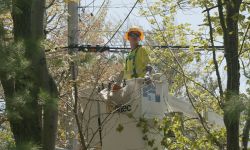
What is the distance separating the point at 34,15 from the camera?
186 inches

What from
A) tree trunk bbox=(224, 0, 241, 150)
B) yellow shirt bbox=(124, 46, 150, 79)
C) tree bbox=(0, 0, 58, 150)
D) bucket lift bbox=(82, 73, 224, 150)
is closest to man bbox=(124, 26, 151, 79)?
yellow shirt bbox=(124, 46, 150, 79)

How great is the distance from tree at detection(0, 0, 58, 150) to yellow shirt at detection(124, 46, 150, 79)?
197 centimetres

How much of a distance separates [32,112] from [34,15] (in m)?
0.99

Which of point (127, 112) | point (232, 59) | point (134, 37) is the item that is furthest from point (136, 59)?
point (232, 59)

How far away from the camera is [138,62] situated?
257 inches

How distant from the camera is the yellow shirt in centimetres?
652

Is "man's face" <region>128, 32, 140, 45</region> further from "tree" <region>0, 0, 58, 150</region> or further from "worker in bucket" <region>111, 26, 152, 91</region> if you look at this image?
"tree" <region>0, 0, 58, 150</region>

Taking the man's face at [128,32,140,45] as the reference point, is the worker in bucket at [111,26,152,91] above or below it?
below

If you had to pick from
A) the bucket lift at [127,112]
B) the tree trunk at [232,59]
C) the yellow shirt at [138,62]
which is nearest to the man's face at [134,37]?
the yellow shirt at [138,62]

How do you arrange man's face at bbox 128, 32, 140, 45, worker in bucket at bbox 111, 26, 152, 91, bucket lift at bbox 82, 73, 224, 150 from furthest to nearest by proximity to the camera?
man's face at bbox 128, 32, 140, 45 < worker in bucket at bbox 111, 26, 152, 91 < bucket lift at bbox 82, 73, 224, 150

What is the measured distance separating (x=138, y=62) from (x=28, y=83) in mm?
2524

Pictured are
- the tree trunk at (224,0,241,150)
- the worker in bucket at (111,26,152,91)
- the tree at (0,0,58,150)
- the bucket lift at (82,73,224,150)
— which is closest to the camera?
the tree at (0,0,58,150)

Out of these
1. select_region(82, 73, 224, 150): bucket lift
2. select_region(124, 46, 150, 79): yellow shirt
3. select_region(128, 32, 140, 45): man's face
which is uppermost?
select_region(128, 32, 140, 45): man's face

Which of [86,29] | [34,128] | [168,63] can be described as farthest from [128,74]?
[86,29]
